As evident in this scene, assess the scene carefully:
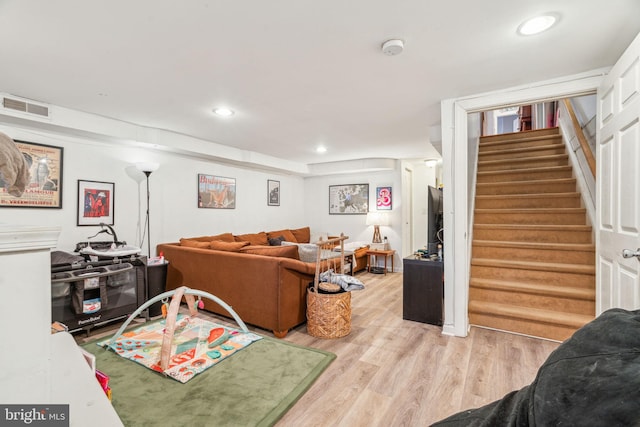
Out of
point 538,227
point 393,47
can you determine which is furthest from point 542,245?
point 393,47

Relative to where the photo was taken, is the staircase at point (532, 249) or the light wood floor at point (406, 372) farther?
the staircase at point (532, 249)

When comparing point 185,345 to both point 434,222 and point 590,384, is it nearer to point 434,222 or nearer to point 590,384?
point 590,384

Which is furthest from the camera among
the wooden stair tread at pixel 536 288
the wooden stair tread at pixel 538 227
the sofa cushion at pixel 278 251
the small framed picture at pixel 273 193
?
the small framed picture at pixel 273 193

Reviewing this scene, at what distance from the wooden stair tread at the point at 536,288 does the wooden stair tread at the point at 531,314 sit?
0.55 feet

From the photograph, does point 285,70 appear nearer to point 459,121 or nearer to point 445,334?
point 459,121

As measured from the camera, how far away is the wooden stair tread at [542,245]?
309 centimetres

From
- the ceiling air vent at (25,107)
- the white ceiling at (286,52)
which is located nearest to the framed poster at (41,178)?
the ceiling air vent at (25,107)

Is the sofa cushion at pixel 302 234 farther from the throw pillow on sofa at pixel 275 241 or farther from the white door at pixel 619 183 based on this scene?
the white door at pixel 619 183

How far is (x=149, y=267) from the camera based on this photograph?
3496mm

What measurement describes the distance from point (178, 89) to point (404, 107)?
87.0 inches

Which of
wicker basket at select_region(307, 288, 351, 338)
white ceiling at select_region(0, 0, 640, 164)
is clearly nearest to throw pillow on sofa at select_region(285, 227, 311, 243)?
white ceiling at select_region(0, 0, 640, 164)

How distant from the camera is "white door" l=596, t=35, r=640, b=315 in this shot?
162 centimetres

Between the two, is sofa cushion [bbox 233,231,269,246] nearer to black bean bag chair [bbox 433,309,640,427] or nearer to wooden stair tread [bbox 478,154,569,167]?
wooden stair tread [bbox 478,154,569,167]

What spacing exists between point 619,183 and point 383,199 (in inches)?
177
